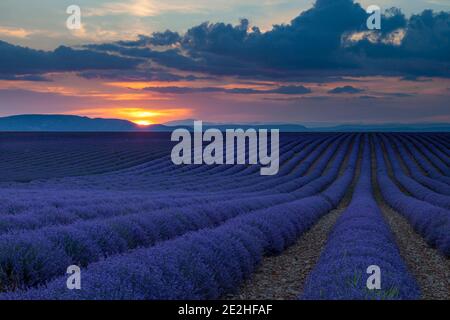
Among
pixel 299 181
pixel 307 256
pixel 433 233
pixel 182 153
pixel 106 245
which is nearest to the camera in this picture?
pixel 106 245

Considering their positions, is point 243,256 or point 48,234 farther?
A: point 243,256

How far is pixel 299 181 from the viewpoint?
28.7 meters

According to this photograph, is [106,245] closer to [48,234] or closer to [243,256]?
[48,234]

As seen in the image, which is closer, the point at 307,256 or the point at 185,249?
the point at 185,249

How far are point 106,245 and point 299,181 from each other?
22228 millimetres

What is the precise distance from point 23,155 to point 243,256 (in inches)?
1933
